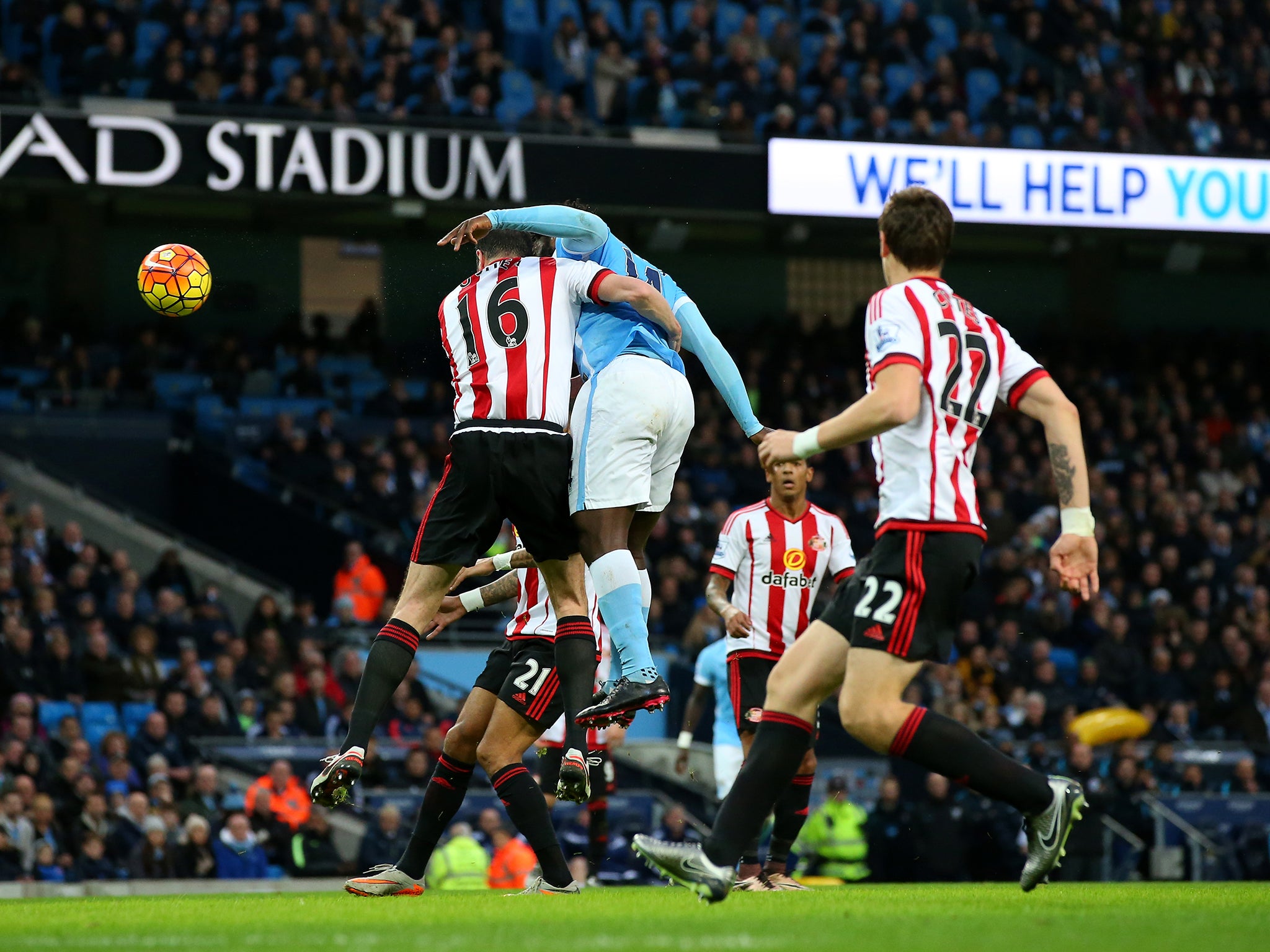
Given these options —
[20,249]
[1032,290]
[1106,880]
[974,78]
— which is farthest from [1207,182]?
[20,249]

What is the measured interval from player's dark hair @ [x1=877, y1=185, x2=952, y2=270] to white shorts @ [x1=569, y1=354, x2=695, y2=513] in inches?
57.0

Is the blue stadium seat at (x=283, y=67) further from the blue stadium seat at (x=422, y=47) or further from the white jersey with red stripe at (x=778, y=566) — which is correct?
the white jersey with red stripe at (x=778, y=566)

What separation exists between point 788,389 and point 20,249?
1024cm

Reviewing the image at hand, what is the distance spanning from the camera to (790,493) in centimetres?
999

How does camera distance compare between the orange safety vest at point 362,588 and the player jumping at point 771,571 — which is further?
the orange safety vest at point 362,588

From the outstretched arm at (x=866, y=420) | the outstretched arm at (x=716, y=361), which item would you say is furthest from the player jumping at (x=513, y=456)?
the outstretched arm at (x=866, y=420)

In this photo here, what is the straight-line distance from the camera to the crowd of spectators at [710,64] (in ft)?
62.8

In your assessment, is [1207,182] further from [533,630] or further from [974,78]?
[533,630]

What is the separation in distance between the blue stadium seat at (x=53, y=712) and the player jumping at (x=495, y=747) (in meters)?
7.80

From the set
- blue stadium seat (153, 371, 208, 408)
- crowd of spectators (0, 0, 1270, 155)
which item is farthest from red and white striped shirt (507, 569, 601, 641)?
blue stadium seat (153, 371, 208, 408)

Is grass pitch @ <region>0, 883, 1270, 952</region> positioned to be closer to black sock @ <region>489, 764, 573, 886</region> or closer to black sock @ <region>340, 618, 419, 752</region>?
black sock @ <region>489, 764, 573, 886</region>

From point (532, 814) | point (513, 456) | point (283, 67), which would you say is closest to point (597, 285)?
point (513, 456)

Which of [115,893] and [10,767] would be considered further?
[10,767]

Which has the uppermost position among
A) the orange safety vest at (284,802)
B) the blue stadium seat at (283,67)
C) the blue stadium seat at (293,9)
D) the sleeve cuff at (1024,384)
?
the blue stadium seat at (293,9)
